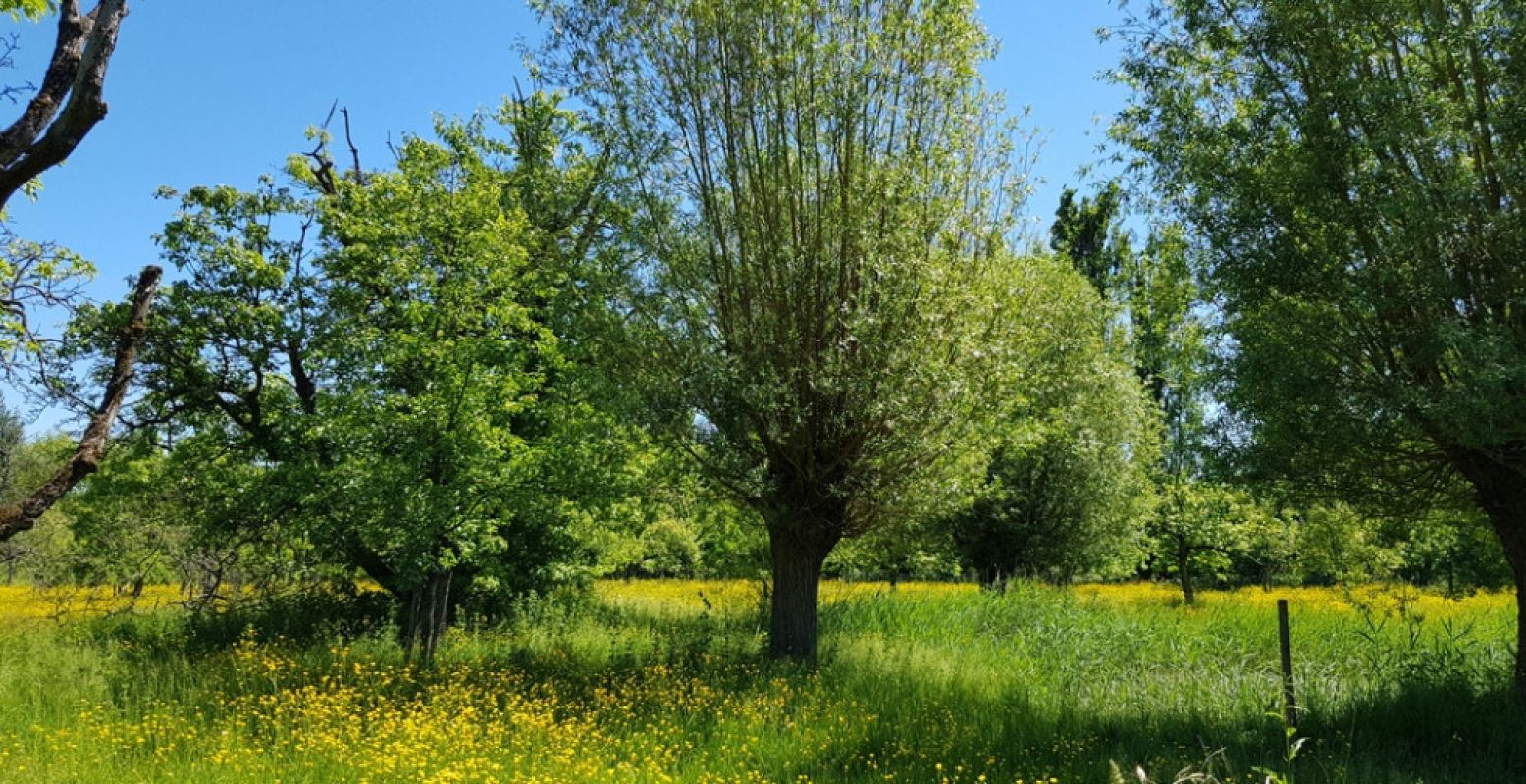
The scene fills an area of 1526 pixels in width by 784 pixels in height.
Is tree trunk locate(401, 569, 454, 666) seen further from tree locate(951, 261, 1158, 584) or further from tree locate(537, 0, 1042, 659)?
tree locate(951, 261, 1158, 584)

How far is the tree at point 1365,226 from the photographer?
7219mm

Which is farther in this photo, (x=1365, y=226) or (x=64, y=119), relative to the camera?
(x=1365, y=226)

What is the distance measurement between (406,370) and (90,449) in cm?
695

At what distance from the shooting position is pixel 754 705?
835 cm

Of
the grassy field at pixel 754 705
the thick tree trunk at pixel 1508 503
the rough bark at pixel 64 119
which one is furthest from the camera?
the thick tree trunk at pixel 1508 503

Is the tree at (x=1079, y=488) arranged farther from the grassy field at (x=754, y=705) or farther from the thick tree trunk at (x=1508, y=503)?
the thick tree trunk at (x=1508, y=503)

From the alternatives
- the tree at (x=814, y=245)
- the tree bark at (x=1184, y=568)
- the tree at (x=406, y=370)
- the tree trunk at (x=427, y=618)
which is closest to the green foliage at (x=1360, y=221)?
the tree at (x=814, y=245)

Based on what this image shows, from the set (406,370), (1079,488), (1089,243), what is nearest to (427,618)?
(406,370)

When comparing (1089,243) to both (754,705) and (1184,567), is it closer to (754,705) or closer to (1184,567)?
(1184,567)

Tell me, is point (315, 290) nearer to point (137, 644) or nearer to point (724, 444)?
point (137, 644)

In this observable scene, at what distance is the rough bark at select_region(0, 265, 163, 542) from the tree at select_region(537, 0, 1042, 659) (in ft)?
18.6

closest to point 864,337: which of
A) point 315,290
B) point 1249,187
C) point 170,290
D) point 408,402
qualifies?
Answer: point 1249,187

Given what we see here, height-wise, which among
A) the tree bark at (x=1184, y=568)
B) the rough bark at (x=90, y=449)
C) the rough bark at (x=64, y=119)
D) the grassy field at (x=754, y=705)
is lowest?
the grassy field at (x=754, y=705)

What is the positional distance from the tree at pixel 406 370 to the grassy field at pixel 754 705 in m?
1.65
